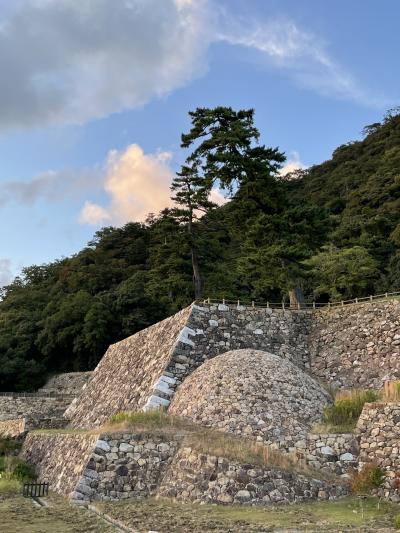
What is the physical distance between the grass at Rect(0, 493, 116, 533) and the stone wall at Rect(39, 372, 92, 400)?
2597 cm

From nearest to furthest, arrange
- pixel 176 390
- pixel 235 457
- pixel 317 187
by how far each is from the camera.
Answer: pixel 235 457, pixel 176 390, pixel 317 187

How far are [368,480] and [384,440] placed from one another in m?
1.05

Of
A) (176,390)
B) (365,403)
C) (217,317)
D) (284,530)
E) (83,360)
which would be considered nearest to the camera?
(284,530)

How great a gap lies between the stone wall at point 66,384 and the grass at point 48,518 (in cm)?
2597

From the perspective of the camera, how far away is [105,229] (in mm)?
74562

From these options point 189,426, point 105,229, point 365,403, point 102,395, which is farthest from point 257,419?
point 105,229

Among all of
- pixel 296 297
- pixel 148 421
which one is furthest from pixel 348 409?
pixel 296 297

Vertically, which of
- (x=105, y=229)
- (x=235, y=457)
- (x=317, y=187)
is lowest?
(x=235, y=457)

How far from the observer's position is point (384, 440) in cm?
1303

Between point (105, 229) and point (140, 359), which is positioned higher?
point (105, 229)

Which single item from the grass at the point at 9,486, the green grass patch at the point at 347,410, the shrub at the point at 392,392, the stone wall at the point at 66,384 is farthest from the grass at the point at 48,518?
the stone wall at the point at 66,384

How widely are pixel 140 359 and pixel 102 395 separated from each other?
286cm

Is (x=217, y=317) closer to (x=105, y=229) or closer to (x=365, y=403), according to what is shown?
(x=365, y=403)

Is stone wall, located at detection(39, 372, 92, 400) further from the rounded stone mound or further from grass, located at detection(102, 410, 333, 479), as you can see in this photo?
grass, located at detection(102, 410, 333, 479)
